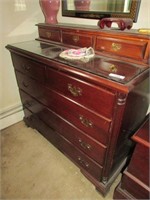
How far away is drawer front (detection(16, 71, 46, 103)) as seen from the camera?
49.5 inches

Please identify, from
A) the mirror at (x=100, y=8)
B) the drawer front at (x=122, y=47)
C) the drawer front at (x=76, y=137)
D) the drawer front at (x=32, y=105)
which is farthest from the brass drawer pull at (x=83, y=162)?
the mirror at (x=100, y=8)

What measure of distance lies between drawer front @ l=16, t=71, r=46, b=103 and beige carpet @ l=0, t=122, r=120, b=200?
22.4 inches

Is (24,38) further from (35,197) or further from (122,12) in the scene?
(35,197)

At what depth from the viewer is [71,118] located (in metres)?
1.08

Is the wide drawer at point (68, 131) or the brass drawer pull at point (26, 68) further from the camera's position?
the brass drawer pull at point (26, 68)

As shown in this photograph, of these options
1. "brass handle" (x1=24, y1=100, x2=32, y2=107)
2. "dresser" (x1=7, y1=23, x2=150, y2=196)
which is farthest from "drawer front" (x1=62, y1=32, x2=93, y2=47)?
"brass handle" (x1=24, y1=100, x2=32, y2=107)

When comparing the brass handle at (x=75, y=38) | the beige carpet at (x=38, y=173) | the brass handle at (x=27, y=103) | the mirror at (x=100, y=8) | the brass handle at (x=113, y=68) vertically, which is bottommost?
the beige carpet at (x=38, y=173)

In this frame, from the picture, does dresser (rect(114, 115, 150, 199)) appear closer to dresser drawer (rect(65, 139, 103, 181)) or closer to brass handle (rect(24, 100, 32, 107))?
dresser drawer (rect(65, 139, 103, 181))

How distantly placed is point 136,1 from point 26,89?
1.14 meters

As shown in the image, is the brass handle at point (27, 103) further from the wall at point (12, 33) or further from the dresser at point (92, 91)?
the wall at point (12, 33)

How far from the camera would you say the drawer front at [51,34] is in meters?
1.33

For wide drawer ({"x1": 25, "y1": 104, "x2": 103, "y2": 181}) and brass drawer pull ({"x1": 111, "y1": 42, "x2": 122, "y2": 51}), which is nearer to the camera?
brass drawer pull ({"x1": 111, "y1": 42, "x2": 122, "y2": 51})

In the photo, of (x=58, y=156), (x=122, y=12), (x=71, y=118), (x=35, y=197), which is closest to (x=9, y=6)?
(x=122, y=12)

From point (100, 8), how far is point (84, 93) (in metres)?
0.75
